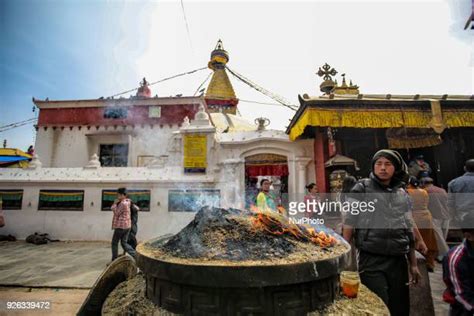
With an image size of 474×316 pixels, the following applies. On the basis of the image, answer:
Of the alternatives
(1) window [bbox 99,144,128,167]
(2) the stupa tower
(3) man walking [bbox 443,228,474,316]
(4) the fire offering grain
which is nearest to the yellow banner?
(4) the fire offering grain

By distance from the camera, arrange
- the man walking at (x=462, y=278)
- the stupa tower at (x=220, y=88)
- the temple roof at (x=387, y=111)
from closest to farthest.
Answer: the man walking at (x=462, y=278) < the temple roof at (x=387, y=111) < the stupa tower at (x=220, y=88)

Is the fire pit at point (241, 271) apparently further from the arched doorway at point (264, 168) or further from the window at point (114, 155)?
the window at point (114, 155)

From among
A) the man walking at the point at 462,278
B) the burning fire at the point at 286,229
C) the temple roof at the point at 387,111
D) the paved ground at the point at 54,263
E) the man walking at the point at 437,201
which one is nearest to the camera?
the man walking at the point at 462,278

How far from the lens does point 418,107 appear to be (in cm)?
779

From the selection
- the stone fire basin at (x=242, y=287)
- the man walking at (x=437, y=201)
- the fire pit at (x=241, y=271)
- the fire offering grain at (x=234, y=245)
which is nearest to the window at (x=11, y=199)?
the fire offering grain at (x=234, y=245)

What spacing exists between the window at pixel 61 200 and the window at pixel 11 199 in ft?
3.08

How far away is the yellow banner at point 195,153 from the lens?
9492mm

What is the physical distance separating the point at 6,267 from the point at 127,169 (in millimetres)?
4502

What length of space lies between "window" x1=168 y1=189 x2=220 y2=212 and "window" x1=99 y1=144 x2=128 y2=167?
707 centimetres

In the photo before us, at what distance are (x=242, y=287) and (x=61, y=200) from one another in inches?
413

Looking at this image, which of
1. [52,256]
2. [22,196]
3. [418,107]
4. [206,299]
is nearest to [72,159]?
[22,196]

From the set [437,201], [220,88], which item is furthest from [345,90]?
[220,88]

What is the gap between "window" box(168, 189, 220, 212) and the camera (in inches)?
359

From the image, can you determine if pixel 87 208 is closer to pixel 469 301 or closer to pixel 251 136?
pixel 251 136
